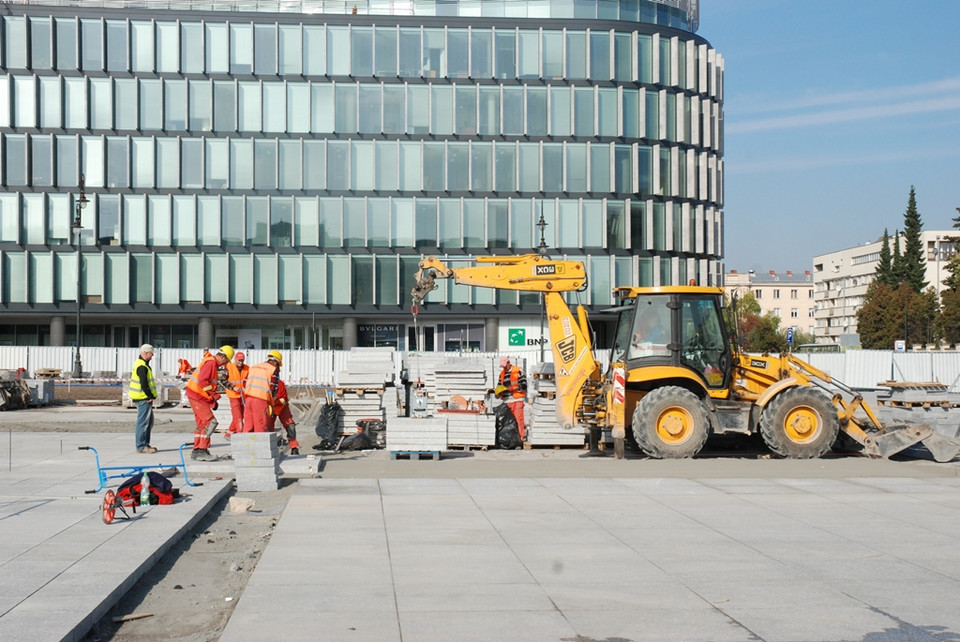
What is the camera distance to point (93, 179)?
57.5m

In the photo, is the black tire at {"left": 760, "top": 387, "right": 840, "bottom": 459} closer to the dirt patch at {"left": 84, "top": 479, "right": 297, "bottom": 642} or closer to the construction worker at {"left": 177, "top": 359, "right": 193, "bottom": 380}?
the dirt patch at {"left": 84, "top": 479, "right": 297, "bottom": 642}

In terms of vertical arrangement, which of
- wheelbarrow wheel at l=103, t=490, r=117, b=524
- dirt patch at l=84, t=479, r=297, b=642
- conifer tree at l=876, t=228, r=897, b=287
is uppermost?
conifer tree at l=876, t=228, r=897, b=287

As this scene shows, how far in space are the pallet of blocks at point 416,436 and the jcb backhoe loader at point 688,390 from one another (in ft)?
8.16

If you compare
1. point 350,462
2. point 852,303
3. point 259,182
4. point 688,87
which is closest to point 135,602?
point 350,462

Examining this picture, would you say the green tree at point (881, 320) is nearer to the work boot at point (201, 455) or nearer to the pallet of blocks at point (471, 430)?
the pallet of blocks at point (471, 430)

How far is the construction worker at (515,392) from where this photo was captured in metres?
21.5

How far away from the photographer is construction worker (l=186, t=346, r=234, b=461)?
1784cm

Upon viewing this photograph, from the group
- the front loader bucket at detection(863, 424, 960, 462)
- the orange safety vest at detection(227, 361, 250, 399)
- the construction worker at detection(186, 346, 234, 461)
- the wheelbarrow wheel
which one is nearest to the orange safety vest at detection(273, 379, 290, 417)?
the orange safety vest at detection(227, 361, 250, 399)

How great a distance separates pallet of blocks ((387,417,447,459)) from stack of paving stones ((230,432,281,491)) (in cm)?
383

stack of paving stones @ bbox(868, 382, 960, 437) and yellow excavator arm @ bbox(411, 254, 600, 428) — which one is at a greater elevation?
yellow excavator arm @ bbox(411, 254, 600, 428)

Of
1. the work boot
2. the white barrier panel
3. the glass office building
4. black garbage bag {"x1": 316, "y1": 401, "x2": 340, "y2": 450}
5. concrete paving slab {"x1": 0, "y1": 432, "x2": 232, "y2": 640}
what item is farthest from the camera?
the glass office building

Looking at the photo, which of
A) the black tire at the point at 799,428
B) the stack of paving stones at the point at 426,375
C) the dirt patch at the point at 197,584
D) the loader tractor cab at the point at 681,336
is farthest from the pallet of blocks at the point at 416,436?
the black tire at the point at 799,428

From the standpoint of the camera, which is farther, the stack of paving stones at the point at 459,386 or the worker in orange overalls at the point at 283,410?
the stack of paving stones at the point at 459,386

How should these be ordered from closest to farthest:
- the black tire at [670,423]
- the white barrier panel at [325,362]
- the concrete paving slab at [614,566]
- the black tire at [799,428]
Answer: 1. the concrete paving slab at [614,566]
2. the black tire at [670,423]
3. the black tire at [799,428]
4. the white barrier panel at [325,362]
